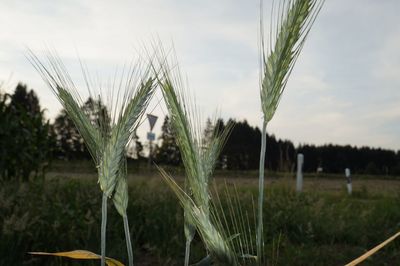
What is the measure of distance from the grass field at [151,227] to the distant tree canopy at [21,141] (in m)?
0.28

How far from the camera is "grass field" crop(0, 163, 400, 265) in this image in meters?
2.69

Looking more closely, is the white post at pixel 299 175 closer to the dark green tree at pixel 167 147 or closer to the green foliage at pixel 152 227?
the green foliage at pixel 152 227

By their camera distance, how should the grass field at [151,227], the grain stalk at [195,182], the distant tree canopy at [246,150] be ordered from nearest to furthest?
the grain stalk at [195,182] → the distant tree canopy at [246,150] → the grass field at [151,227]

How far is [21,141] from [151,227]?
145 cm

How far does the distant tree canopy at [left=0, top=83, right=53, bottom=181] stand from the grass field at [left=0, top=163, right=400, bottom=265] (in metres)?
0.28

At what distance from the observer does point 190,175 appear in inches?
21.9

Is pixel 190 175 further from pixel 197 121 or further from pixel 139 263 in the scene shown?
pixel 139 263

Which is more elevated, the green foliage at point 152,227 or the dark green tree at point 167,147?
the dark green tree at point 167,147

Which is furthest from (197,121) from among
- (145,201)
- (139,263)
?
(145,201)

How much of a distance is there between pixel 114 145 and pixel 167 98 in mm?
124

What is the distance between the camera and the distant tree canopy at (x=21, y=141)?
3949 mm

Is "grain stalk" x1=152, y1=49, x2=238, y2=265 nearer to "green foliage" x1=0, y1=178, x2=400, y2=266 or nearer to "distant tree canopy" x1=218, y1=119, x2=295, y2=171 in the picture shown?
"distant tree canopy" x1=218, y1=119, x2=295, y2=171

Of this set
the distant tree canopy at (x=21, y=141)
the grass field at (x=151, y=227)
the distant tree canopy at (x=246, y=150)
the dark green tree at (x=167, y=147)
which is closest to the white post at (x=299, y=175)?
the distant tree canopy at (x=246, y=150)

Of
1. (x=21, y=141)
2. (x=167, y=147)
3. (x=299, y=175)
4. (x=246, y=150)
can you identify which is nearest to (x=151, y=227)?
(x=21, y=141)
